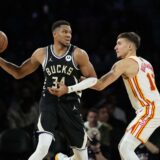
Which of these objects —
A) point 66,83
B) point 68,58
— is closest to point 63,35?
point 68,58

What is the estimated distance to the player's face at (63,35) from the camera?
23.1 feet

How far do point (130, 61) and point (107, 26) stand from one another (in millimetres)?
5495

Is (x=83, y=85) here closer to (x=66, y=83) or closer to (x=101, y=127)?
(x=66, y=83)

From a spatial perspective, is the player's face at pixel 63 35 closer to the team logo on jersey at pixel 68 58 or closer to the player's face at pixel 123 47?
the team logo on jersey at pixel 68 58

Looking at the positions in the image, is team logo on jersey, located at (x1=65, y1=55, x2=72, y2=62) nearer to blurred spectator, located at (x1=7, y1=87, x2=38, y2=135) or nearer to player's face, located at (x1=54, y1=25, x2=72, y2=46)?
player's face, located at (x1=54, y1=25, x2=72, y2=46)

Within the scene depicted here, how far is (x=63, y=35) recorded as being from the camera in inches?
278

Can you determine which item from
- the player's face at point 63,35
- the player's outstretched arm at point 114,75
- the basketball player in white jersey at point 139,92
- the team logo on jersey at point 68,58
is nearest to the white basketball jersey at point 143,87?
the basketball player in white jersey at point 139,92

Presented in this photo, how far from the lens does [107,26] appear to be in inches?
488

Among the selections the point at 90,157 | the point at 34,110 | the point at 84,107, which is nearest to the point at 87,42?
the point at 84,107

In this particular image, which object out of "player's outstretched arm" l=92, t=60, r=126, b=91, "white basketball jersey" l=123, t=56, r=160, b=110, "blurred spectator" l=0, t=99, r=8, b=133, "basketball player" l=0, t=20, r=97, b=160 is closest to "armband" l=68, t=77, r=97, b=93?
"basketball player" l=0, t=20, r=97, b=160

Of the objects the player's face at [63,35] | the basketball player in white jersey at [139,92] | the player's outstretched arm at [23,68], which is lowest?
the basketball player in white jersey at [139,92]

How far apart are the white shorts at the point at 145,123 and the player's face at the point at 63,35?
125cm

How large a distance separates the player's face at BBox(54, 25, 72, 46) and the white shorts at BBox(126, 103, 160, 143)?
4.10 feet

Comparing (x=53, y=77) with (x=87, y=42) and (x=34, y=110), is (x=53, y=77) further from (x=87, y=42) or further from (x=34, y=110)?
(x=87, y=42)
